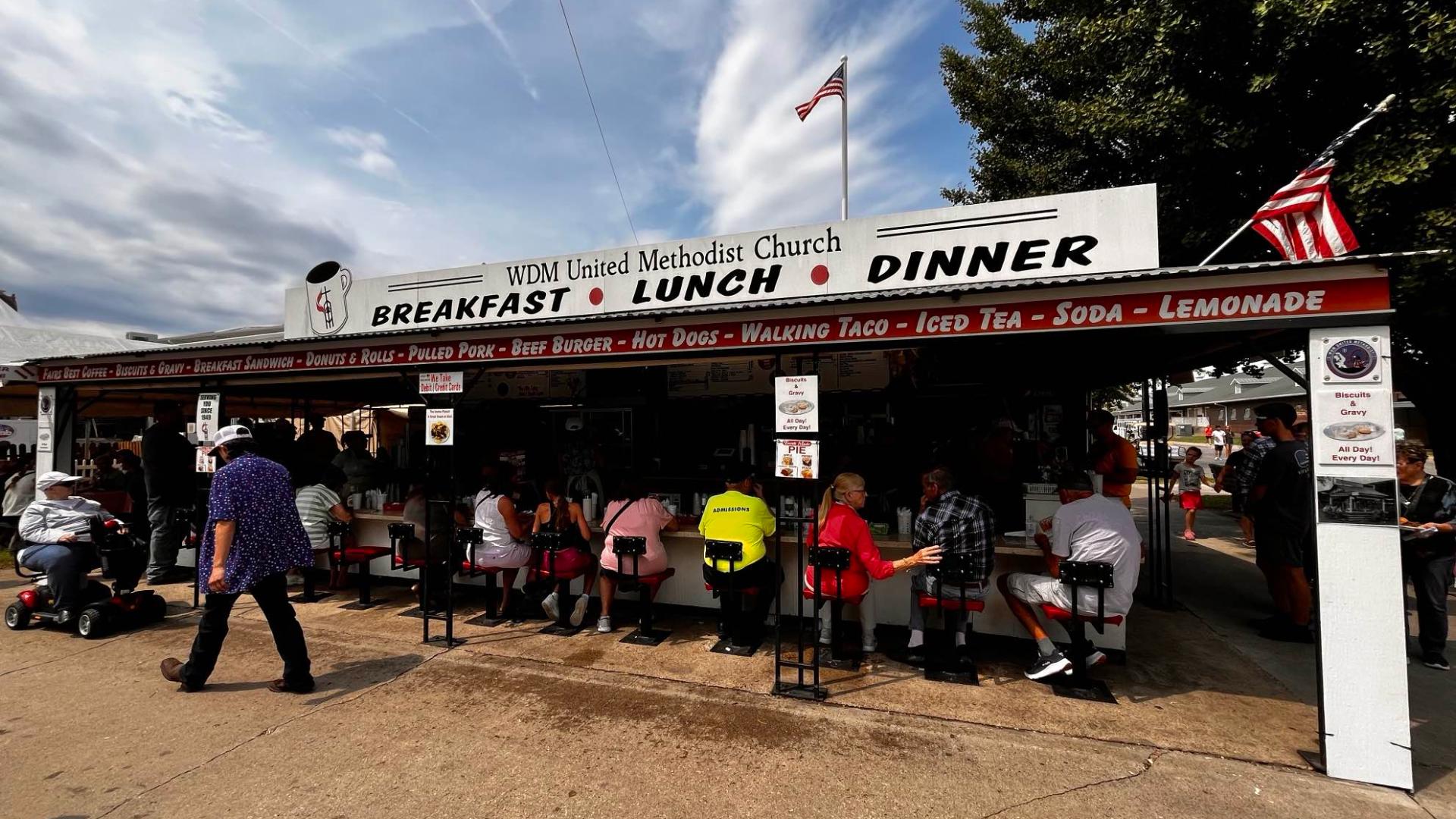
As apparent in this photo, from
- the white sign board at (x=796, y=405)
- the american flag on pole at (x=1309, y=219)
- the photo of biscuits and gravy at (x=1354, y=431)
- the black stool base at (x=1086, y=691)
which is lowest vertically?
the black stool base at (x=1086, y=691)

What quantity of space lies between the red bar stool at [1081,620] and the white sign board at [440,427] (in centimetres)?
468

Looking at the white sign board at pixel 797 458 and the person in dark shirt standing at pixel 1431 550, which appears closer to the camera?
the white sign board at pixel 797 458

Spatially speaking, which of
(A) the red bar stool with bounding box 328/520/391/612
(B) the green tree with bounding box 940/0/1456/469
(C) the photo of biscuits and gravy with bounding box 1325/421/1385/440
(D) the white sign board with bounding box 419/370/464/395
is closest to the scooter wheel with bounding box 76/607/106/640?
(A) the red bar stool with bounding box 328/520/391/612

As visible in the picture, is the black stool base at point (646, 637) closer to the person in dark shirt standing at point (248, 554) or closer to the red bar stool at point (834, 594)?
the red bar stool at point (834, 594)

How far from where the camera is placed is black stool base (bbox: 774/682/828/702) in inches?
152

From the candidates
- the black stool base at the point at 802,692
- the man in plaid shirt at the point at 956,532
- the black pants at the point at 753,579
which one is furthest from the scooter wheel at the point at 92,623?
the man in plaid shirt at the point at 956,532

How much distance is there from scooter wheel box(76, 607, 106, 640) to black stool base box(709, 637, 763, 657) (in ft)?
17.0

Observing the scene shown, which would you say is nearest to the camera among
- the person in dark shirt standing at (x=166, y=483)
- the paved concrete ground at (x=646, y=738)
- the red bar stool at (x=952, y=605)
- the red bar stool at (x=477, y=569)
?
the paved concrete ground at (x=646, y=738)

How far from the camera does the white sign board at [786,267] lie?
5090mm

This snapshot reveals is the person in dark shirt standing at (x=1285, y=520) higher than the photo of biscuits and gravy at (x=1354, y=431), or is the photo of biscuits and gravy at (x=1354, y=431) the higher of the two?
the photo of biscuits and gravy at (x=1354, y=431)

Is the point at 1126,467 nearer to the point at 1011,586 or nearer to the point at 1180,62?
the point at 1011,586

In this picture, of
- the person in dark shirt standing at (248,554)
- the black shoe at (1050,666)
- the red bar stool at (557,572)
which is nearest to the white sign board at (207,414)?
the person in dark shirt standing at (248,554)

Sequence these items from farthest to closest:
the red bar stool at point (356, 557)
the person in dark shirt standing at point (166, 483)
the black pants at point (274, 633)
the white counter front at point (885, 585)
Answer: the person in dark shirt standing at point (166, 483) → the red bar stool at point (356, 557) → the white counter front at point (885, 585) → the black pants at point (274, 633)

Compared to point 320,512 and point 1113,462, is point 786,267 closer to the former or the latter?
point 1113,462
